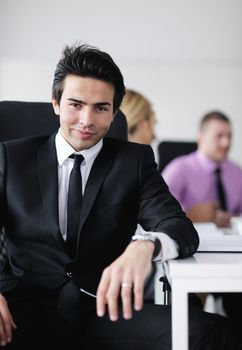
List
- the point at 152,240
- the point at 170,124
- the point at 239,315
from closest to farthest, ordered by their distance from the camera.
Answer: the point at 152,240 → the point at 239,315 → the point at 170,124

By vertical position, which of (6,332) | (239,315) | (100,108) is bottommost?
(239,315)

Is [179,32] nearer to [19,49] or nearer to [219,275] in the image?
[19,49]

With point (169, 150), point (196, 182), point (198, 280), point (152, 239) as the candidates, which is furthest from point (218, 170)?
point (198, 280)

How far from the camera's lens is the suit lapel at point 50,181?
4.19 ft

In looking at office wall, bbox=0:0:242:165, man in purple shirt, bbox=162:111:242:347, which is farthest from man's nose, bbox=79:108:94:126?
office wall, bbox=0:0:242:165

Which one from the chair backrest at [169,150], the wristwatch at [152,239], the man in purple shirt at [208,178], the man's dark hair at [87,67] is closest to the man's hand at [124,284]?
the wristwatch at [152,239]

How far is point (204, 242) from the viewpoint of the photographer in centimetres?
133

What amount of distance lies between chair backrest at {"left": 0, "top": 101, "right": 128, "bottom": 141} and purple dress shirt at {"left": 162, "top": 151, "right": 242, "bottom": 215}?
6.06 feet

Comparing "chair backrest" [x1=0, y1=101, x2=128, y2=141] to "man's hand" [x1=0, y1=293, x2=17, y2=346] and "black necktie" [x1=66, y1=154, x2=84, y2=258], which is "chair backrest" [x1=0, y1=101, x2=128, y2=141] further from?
"man's hand" [x1=0, y1=293, x2=17, y2=346]

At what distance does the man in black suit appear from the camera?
1.17 metres

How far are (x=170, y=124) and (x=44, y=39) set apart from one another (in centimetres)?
123

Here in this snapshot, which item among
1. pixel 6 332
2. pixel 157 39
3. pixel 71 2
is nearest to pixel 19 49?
pixel 71 2

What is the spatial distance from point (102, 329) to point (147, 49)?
3667mm

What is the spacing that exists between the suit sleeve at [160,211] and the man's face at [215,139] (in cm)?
248
